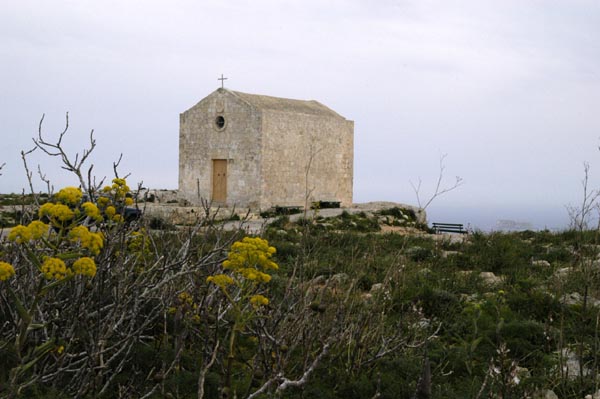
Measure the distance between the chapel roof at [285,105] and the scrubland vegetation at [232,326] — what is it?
52.9 feet

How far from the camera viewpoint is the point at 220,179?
2370 centimetres

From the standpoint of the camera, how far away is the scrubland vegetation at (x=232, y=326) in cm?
307

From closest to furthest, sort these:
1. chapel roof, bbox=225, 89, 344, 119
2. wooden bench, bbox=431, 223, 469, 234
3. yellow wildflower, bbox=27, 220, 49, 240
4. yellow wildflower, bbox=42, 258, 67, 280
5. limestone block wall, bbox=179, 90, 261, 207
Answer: yellow wildflower, bbox=42, 258, 67, 280 → yellow wildflower, bbox=27, 220, 49, 240 → wooden bench, bbox=431, 223, 469, 234 → limestone block wall, bbox=179, 90, 261, 207 → chapel roof, bbox=225, 89, 344, 119

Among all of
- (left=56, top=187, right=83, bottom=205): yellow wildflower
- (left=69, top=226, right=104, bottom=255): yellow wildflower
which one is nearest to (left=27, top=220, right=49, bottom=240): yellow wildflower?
(left=69, top=226, right=104, bottom=255): yellow wildflower

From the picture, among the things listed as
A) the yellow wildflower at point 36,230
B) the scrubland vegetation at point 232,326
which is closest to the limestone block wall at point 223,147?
the scrubland vegetation at point 232,326

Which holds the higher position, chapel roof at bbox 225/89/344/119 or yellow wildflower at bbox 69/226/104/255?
chapel roof at bbox 225/89/344/119

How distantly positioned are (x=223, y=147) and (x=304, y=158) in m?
3.02

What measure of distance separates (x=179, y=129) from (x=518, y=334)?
20.9m

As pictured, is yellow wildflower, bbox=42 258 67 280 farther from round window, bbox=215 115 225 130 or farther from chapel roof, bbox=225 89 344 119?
round window, bbox=215 115 225 130

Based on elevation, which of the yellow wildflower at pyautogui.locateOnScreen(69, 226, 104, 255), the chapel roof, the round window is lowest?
the yellow wildflower at pyautogui.locateOnScreen(69, 226, 104, 255)

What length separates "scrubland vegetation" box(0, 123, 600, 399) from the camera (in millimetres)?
3066

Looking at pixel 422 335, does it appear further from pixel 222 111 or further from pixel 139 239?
pixel 222 111

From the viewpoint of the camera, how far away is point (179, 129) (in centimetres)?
2498

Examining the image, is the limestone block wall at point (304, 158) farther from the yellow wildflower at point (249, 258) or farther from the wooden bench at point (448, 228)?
the yellow wildflower at point (249, 258)
